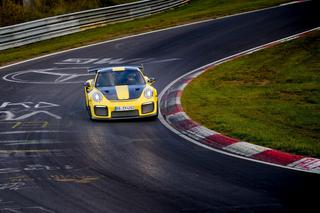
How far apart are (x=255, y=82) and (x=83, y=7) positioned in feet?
71.8

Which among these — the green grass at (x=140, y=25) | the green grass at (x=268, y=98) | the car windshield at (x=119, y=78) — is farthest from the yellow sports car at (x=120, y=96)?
the green grass at (x=140, y=25)

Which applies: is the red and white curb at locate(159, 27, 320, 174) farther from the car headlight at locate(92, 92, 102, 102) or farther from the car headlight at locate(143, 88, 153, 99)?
the car headlight at locate(92, 92, 102, 102)

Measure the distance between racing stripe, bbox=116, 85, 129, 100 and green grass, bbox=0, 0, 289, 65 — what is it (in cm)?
1179

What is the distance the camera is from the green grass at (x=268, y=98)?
43.3 feet

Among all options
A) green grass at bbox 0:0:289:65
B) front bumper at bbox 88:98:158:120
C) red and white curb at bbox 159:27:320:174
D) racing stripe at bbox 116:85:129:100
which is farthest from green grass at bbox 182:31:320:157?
green grass at bbox 0:0:289:65

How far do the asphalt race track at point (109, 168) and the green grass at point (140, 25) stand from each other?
707 centimetres

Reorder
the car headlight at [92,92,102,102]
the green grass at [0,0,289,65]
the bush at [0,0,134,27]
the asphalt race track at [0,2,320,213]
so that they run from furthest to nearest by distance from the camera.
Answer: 1. the bush at [0,0,134,27]
2. the green grass at [0,0,289,65]
3. the car headlight at [92,92,102,102]
4. the asphalt race track at [0,2,320,213]

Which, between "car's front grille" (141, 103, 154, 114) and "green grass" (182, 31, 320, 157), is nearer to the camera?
"green grass" (182, 31, 320, 157)

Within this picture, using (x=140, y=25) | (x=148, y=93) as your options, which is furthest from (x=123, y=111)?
(x=140, y=25)

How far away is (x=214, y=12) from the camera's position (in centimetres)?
3762

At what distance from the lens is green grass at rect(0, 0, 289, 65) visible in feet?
98.6

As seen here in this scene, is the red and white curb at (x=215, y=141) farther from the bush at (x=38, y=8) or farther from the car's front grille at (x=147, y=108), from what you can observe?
the bush at (x=38, y=8)

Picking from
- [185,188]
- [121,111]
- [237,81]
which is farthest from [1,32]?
[185,188]

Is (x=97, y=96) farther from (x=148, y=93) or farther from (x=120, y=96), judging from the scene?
(x=148, y=93)
